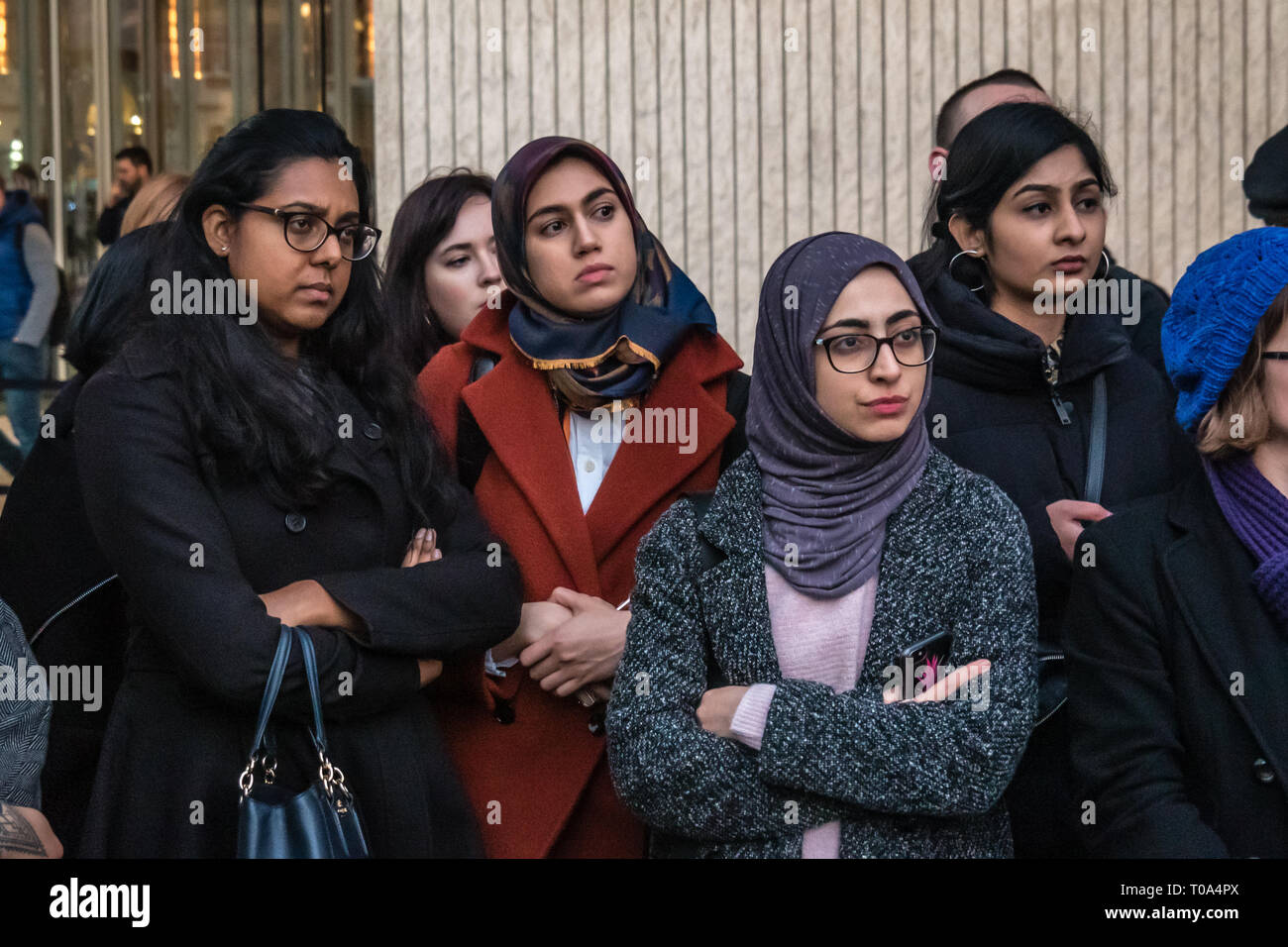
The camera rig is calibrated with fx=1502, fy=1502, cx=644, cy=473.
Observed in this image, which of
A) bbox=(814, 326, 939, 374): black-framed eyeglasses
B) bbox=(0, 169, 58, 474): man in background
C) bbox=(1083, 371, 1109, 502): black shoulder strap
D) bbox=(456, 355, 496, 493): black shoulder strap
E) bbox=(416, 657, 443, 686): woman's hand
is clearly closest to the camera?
bbox=(814, 326, 939, 374): black-framed eyeglasses

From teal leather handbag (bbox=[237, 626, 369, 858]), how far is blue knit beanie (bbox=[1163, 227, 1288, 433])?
1.55m

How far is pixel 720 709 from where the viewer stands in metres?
2.44

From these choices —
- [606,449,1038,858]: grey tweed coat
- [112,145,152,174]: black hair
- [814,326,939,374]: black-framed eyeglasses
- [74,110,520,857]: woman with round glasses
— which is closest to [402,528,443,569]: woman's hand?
[74,110,520,857]: woman with round glasses

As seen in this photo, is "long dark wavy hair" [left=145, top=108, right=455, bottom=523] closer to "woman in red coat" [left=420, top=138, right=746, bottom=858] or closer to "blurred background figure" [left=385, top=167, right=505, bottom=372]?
"woman in red coat" [left=420, top=138, right=746, bottom=858]

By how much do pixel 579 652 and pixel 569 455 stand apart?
0.43 metres

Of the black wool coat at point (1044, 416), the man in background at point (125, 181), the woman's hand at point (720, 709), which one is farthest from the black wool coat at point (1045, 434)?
the man in background at point (125, 181)

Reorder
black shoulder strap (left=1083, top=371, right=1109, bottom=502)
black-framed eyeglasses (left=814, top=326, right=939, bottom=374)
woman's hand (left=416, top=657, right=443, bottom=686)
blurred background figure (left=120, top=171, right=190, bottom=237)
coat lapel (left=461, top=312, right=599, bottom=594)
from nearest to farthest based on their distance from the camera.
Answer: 1. black-framed eyeglasses (left=814, top=326, right=939, bottom=374)
2. woman's hand (left=416, top=657, right=443, bottom=686)
3. black shoulder strap (left=1083, top=371, right=1109, bottom=502)
4. coat lapel (left=461, top=312, right=599, bottom=594)
5. blurred background figure (left=120, top=171, right=190, bottom=237)

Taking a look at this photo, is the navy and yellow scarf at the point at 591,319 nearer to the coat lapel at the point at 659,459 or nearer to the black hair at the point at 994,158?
the coat lapel at the point at 659,459

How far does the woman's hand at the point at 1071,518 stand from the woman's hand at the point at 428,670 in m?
1.17

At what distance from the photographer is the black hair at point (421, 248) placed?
3.96 meters

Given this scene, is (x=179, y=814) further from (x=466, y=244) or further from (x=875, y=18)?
(x=875, y=18)

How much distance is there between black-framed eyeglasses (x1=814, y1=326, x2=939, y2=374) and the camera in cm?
255

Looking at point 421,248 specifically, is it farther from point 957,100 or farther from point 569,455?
point 957,100
